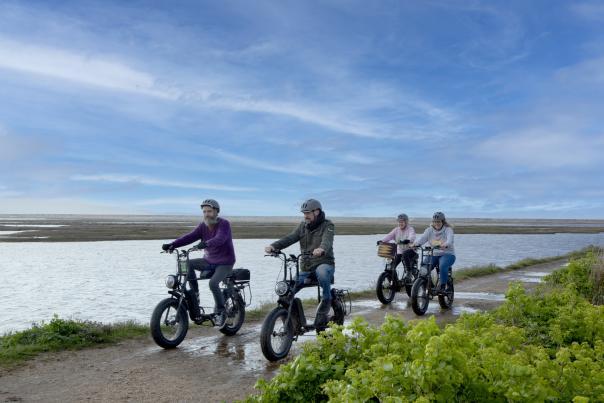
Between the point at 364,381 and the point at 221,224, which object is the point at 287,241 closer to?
the point at 221,224

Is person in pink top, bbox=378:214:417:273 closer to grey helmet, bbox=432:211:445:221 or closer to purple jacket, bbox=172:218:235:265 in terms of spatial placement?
grey helmet, bbox=432:211:445:221

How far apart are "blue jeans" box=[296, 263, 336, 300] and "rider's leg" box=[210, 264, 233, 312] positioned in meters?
1.94

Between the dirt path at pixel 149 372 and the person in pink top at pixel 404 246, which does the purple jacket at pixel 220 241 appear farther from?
the person in pink top at pixel 404 246

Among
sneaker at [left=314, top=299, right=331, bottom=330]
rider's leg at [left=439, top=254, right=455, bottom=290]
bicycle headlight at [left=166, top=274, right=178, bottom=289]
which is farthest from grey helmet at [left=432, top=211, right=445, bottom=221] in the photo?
bicycle headlight at [left=166, top=274, right=178, bottom=289]

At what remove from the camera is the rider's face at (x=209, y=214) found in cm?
981

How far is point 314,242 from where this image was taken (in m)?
8.69

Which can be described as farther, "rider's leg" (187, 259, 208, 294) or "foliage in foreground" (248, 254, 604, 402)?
"rider's leg" (187, 259, 208, 294)

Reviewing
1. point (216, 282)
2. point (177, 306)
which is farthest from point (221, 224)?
point (177, 306)

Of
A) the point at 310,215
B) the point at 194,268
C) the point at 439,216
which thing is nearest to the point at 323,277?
the point at 310,215

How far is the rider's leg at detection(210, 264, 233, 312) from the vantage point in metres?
9.56

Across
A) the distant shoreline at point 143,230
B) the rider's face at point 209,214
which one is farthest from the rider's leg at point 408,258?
the distant shoreline at point 143,230

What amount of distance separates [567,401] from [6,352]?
844 centimetres

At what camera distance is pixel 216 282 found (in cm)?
957

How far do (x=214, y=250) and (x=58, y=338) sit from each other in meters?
3.21
